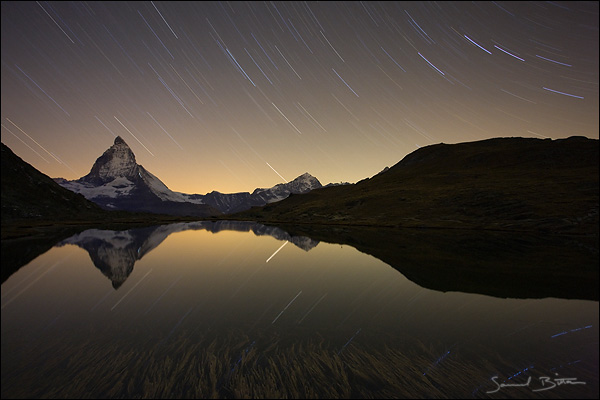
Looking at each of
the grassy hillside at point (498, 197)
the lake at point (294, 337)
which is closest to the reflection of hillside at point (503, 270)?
the lake at point (294, 337)

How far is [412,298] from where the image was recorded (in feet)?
63.1

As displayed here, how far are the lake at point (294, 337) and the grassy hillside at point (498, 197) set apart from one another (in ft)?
212

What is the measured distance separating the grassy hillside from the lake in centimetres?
6472

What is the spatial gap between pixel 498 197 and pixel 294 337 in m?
112

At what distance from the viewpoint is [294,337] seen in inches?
517

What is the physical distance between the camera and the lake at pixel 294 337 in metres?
9.20

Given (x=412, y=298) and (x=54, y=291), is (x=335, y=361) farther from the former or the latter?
(x=54, y=291)

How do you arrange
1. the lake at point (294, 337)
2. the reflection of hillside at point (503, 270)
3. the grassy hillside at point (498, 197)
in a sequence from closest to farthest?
the lake at point (294, 337) → the reflection of hillside at point (503, 270) → the grassy hillside at point (498, 197)

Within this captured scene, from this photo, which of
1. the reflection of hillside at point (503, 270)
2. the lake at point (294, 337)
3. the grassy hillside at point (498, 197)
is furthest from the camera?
the grassy hillside at point (498, 197)

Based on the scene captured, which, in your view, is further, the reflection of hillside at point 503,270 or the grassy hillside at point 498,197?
the grassy hillside at point 498,197

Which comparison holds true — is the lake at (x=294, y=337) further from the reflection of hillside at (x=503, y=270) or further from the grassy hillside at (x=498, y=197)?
the grassy hillside at (x=498, y=197)

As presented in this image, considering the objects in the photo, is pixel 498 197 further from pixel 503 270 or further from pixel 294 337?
pixel 294 337

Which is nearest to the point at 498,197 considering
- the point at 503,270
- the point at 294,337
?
the point at 503,270

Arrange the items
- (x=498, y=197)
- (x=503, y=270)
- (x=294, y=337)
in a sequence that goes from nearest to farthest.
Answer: (x=294, y=337)
(x=503, y=270)
(x=498, y=197)
